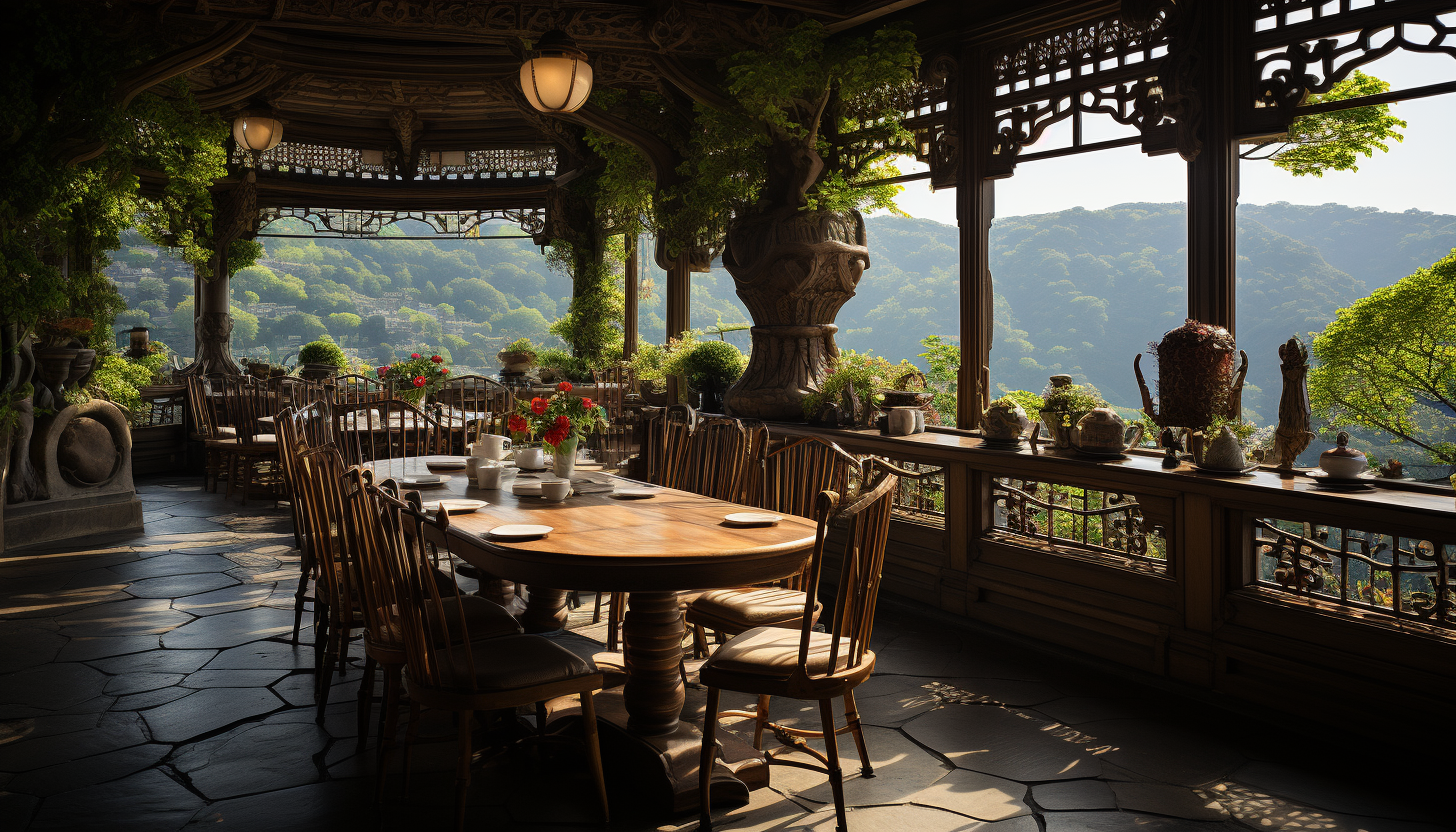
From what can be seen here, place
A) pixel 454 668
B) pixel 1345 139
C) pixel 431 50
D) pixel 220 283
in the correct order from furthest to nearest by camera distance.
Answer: pixel 220 283, pixel 431 50, pixel 1345 139, pixel 454 668

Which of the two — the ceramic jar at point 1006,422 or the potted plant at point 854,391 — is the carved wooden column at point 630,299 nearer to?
the potted plant at point 854,391

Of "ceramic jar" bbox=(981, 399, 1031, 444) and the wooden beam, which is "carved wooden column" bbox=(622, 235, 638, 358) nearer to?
the wooden beam

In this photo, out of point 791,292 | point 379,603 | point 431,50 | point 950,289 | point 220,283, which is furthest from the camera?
point 950,289

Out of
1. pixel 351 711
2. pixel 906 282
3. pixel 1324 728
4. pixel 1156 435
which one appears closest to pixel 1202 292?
pixel 1156 435

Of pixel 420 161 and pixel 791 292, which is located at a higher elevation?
pixel 420 161

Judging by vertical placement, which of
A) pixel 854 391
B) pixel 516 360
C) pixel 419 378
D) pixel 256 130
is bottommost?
pixel 854 391

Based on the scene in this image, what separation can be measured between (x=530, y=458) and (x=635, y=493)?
680mm

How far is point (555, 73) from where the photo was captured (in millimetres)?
4398

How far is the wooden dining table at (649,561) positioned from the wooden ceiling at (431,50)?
3543 mm

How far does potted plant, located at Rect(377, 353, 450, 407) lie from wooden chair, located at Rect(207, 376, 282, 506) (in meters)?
1.17

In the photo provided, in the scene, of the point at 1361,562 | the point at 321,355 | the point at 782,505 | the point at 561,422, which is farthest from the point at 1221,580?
the point at 321,355

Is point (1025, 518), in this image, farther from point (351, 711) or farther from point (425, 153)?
point (425, 153)

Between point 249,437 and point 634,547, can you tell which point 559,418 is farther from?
point 249,437

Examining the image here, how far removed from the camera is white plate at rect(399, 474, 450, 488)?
12.9ft
